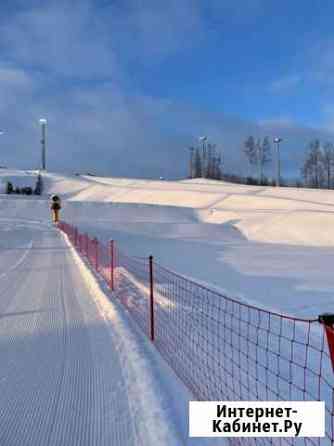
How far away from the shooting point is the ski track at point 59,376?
3463mm

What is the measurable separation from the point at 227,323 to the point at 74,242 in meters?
13.1

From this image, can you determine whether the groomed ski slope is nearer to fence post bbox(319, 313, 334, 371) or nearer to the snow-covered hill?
fence post bbox(319, 313, 334, 371)

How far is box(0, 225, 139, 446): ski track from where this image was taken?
3.46 m

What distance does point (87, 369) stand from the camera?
4676mm

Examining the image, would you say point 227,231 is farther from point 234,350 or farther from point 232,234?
point 234,350

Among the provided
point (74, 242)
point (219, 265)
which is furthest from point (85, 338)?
point (74, 242)

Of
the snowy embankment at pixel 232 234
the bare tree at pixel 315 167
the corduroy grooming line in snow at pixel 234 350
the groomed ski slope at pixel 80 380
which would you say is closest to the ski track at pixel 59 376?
the groomed ski slope at pixel 80 380

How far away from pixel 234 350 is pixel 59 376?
2723 mm

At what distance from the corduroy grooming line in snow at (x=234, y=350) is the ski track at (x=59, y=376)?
84 centimetres

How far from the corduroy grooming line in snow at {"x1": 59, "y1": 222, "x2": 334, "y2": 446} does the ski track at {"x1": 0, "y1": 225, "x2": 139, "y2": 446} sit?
839 millimetres

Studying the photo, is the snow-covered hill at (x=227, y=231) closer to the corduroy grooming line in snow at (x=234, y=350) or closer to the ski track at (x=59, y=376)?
the corduroy grooming line in snow at (x=234, y=350)

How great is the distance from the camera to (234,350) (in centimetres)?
609

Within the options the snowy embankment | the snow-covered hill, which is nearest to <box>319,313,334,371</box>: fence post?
the snowy embankment

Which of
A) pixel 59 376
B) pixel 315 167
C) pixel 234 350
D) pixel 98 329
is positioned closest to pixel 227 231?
pixel 234 350
